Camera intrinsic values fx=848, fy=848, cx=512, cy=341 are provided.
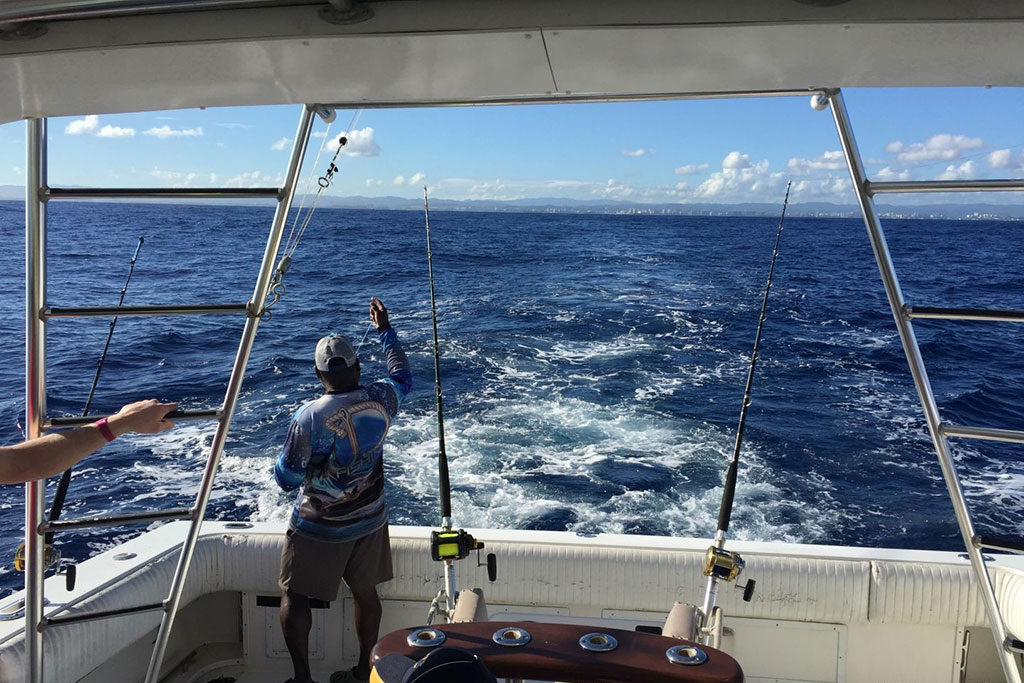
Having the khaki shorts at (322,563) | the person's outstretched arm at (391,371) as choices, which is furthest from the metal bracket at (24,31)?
the khaki shorts at (322,563)

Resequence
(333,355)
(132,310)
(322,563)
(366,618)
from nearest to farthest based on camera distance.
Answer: (132,310), (333,355), (322,563), (366,618)

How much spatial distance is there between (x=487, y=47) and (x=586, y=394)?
24.8ft

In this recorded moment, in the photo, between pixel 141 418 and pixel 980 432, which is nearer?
pixel 141 418

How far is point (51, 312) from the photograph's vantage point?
1632 millimetres

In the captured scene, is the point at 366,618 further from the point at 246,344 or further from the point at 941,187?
the point at 941,187

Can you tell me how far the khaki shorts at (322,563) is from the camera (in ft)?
8.54

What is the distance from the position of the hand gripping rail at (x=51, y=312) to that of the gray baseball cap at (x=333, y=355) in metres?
0.72

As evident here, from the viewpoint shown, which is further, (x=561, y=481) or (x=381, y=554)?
(x=561, y=481)

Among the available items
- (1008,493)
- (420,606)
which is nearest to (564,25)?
(420,606)

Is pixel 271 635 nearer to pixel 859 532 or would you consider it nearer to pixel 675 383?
pixel 859 532

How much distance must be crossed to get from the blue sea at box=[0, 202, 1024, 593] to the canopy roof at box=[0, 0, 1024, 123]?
4514 mm

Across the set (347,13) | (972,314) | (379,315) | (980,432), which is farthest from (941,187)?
(379,315)

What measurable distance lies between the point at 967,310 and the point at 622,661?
0.86 m

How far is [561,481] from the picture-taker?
6559 mm
